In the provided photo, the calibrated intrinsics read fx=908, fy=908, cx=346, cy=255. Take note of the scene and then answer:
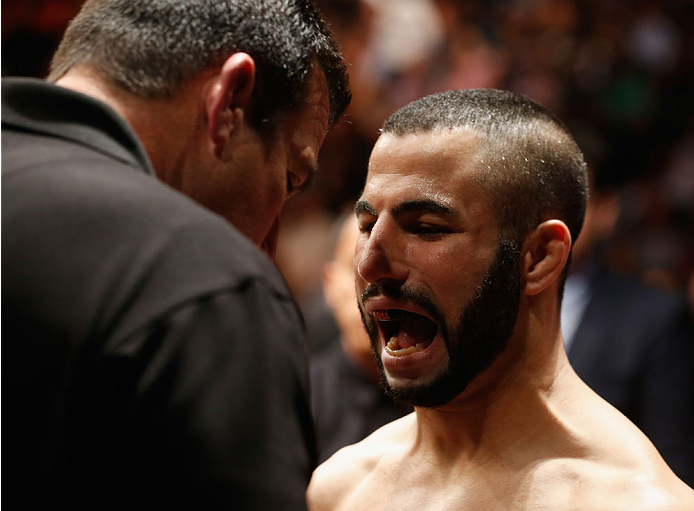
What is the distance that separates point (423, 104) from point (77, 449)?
1196 millimetres

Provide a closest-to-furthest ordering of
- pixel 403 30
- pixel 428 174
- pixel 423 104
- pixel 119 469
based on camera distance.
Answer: pixel 119 469, pixel 428 174, pixel 423 104, pixel 403 30

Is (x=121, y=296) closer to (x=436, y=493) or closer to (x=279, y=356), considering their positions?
(x=279, y=356)

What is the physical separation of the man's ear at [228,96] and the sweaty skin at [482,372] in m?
0.51

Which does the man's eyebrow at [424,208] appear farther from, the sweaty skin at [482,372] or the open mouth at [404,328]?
the open mouth at [404,328]

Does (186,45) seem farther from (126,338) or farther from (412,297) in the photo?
(412,297)

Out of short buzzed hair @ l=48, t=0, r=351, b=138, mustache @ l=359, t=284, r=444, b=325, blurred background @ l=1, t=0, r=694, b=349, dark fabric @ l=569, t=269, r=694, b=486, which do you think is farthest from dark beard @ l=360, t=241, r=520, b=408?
blurred background @ l=1, t=0, r=694, b=349

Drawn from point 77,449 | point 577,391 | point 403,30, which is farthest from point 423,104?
point 403,30

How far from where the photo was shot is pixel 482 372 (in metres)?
1.91

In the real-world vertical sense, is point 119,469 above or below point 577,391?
above

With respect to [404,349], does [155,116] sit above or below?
above

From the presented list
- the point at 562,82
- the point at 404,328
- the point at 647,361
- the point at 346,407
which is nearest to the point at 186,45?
the point at 404,328

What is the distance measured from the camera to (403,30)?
24.0 ft

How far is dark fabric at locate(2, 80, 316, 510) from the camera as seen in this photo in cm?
109

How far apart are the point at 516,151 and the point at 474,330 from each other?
1.30ft
